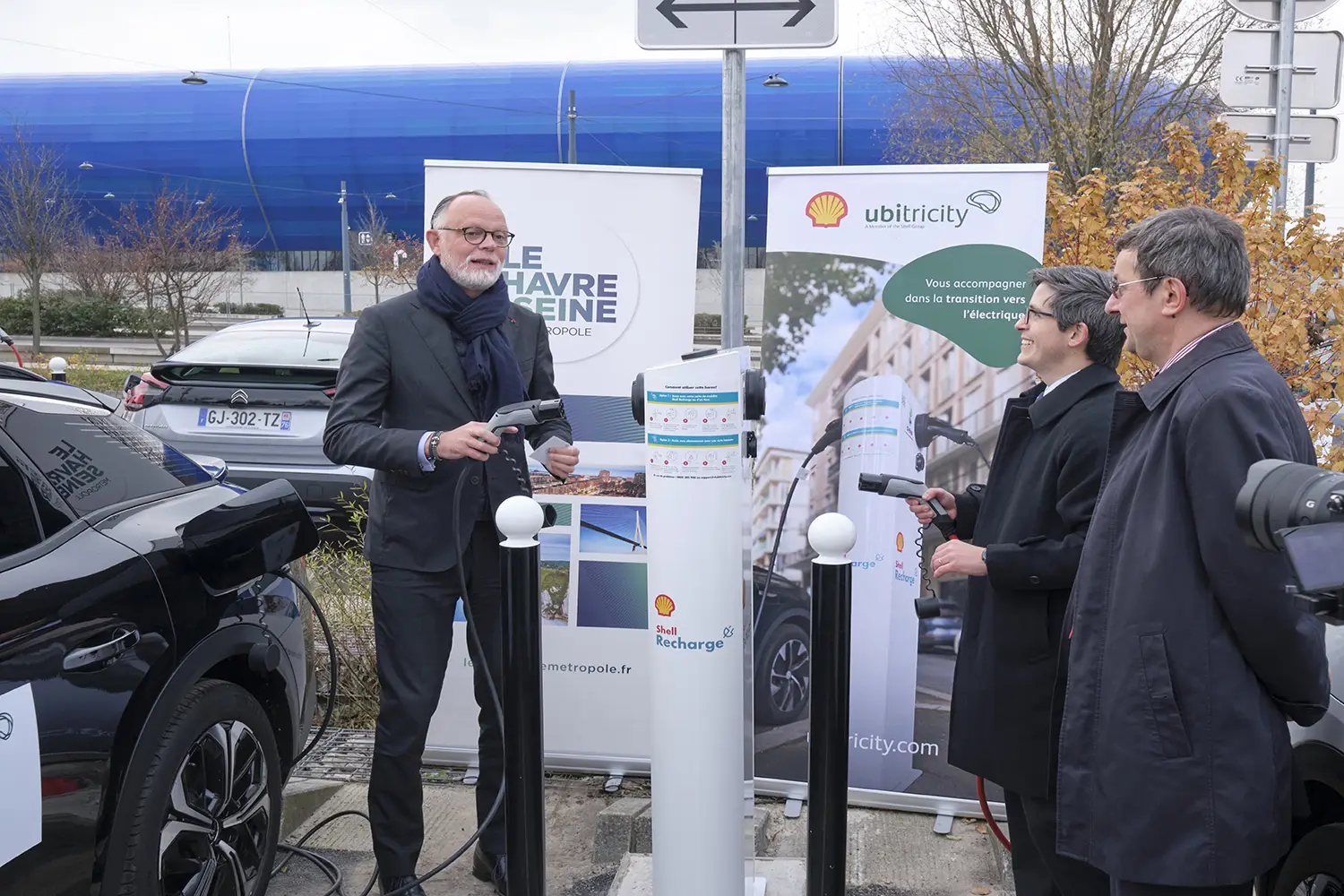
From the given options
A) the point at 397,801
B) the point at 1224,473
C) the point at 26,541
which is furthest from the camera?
the point at 397,801

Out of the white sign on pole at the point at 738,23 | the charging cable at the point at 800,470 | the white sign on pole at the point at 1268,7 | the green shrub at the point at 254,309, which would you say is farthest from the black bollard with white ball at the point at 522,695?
the green shrub at the point at 254,309

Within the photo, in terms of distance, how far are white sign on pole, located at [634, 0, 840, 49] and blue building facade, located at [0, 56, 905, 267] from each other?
1372 inches

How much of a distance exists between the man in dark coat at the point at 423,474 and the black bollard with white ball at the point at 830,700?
3.28 ft

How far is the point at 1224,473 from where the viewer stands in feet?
6.42

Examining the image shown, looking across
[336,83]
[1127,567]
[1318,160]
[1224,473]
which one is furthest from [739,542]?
[336,83]

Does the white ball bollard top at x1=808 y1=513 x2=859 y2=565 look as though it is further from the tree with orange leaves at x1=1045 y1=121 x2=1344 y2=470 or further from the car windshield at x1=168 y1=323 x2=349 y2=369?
the car windshield at x1=168 y1=323 x2=349 y2=369

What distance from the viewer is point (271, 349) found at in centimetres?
770

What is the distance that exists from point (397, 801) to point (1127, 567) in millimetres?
2098

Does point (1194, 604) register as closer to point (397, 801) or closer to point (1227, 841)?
point (1227, 841)

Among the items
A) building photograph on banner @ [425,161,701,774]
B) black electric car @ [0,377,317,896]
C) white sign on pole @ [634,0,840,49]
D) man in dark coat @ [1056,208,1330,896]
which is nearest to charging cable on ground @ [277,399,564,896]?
black electric car @ [0,377,317,896]

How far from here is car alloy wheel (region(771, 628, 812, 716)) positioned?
4.23m

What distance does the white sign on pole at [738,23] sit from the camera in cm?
294

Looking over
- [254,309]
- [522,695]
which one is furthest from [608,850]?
[254,309]

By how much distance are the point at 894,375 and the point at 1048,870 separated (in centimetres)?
177
